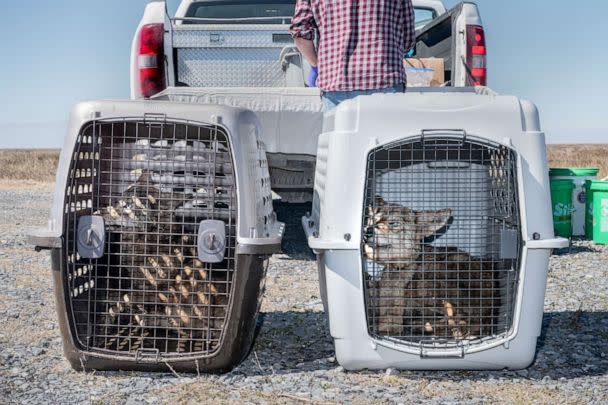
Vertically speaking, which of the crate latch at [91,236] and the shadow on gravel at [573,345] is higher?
the crate latch at [91,236]

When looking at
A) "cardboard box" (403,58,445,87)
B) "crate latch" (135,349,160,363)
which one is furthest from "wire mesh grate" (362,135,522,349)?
"cardboard box" (403,58,445,87)

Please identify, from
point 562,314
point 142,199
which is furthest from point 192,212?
point 562,314

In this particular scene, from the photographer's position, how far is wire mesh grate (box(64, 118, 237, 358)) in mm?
3162

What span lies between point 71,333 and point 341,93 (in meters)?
1.71

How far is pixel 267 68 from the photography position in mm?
6312

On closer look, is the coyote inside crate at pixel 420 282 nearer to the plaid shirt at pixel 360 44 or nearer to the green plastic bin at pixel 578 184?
the plaid shirt at pixel 360 44

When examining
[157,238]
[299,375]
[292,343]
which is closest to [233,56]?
[292,343]

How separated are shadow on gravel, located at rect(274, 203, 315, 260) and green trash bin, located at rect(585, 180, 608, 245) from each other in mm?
2822

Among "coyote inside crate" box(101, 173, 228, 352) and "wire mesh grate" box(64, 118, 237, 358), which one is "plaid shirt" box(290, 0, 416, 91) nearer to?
"wire mesh grate" box(64, 118, 237, 358)

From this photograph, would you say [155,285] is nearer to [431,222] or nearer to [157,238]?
[157,238]

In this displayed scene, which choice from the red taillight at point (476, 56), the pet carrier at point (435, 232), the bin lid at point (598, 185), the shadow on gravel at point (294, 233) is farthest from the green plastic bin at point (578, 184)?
the pet carrier at point (435, 232)

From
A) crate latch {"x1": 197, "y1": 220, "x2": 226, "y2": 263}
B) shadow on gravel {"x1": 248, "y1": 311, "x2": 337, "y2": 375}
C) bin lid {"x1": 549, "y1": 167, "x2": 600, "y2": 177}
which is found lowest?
shadow on gravel {"x1": 248, "y1": 311, "x2": 337, "y2": 375}

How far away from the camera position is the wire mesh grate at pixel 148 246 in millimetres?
3162

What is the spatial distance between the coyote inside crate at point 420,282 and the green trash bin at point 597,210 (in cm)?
443
